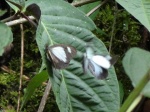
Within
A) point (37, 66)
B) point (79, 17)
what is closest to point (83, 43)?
point (79, 17)

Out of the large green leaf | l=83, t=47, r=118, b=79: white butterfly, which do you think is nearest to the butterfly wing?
l=83, t=47, r=118, b=79: white butterfly

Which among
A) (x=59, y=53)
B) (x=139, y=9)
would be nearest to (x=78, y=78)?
(x=59, y=53)

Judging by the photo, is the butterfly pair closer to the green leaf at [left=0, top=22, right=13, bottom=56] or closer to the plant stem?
the green leaf at [left=0, top=22, right=13, bottom=56]

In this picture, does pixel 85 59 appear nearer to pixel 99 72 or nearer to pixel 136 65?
pixel 99 72

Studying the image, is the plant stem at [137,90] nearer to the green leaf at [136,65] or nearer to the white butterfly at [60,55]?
the green leaf at [136,65]

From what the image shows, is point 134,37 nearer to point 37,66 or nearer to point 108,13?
point 108,13
